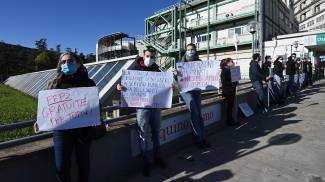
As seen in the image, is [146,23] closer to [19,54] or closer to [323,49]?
[19,54]

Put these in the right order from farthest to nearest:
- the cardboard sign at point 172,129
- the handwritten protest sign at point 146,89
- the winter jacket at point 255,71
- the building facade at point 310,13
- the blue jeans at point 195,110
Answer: the building facade at point 310,13, the winter jacket at point 255,71, the blue jeans at point 195,110, the cardboard sign at point 172,129, the handwritten protest sign at point 146,89

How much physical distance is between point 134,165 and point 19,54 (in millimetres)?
62888

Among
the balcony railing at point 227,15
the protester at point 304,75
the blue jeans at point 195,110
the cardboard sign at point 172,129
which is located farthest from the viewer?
the balcony railing at point 227,15

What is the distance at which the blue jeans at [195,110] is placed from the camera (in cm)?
612

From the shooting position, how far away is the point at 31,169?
11.7 ft

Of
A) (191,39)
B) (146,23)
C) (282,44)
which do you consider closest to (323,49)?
(282,44)

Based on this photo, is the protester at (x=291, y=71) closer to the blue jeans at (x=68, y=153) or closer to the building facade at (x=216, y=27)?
the blue jeans at (x=68, y=153)

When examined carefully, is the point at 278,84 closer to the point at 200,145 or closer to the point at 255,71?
the point at 255,71

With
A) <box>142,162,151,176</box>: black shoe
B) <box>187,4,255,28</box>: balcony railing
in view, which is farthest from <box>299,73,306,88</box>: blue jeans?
<box>187,4,255,28</box>: balcony railing

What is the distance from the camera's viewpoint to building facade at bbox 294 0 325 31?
82050 mm

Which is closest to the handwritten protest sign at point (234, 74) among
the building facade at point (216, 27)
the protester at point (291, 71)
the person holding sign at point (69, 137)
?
the person holding sign at point (69, 137)

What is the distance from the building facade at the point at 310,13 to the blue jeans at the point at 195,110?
8296 centimetres

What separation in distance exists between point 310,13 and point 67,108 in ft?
320

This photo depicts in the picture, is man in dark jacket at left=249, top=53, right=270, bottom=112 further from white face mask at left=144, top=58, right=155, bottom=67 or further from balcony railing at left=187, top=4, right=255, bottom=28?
balcony railing at left=187, top=4, right=255, bottom=28
